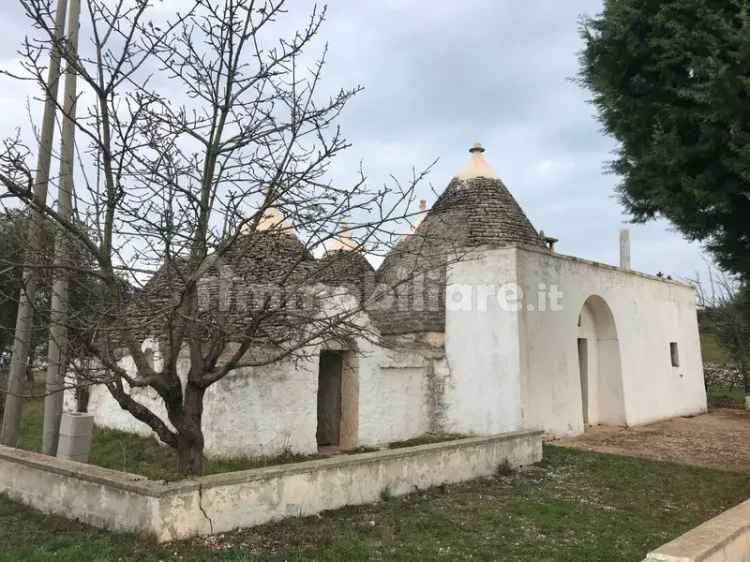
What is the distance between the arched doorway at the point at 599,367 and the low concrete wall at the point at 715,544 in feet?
31.3

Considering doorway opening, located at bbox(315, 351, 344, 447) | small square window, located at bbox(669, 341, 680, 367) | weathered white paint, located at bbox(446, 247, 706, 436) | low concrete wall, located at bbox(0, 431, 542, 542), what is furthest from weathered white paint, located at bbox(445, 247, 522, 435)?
small square window, located at bbox(669, 341, 680, 367)

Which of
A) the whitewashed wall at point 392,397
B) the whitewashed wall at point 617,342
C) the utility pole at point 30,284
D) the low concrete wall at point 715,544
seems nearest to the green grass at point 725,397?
the whitewashed wall at point 617,342

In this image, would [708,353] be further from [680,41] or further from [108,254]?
[108,254]

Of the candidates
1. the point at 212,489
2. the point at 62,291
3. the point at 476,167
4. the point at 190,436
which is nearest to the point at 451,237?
the point at 476,167

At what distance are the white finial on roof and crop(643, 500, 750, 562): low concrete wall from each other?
10.3 m

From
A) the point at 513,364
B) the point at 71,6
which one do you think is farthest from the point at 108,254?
the point at 513,364

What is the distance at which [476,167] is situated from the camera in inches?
548

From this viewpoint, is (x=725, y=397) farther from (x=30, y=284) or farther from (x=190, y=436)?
(x=30, y=284)

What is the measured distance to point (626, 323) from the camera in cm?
1398

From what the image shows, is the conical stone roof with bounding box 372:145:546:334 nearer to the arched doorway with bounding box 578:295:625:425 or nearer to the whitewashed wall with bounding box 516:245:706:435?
the whitewashed wall with bounding box 516:245:706:435

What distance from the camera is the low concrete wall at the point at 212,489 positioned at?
16.0 feet

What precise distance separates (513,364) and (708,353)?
87.5ft

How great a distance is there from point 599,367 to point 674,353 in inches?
144

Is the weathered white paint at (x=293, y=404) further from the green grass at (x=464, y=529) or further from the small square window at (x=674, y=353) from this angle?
the small square window at (x=674, y=353)
